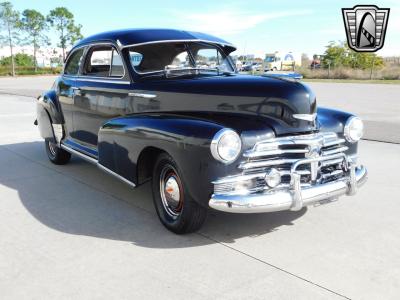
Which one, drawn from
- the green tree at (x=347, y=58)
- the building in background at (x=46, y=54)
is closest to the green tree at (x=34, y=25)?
the building in background at (x=46, y=54)

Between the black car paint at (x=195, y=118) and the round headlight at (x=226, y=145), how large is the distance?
46mm

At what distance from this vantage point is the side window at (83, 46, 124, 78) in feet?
15.3

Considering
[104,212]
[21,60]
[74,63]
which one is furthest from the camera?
[21,60]

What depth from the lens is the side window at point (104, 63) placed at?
4.66m

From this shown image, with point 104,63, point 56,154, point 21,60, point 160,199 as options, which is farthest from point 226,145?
point 21,60

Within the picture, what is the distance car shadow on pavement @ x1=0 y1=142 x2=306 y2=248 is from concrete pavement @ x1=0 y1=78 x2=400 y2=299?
0.01m

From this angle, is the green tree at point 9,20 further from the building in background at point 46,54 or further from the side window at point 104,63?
the side window at point 104,63

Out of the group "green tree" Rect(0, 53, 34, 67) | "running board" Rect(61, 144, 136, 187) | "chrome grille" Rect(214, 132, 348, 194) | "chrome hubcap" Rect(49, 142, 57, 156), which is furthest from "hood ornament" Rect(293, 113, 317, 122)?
"green tree" Rect(0, 53, 34, 67)

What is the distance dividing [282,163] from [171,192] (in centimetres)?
99

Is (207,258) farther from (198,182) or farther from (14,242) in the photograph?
(14,242)

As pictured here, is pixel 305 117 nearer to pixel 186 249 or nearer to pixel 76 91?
pixel 186 249

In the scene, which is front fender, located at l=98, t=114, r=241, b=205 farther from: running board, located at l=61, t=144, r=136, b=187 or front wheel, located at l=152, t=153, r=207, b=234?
front wheel, located at l=152, t=153, r=207, b=234

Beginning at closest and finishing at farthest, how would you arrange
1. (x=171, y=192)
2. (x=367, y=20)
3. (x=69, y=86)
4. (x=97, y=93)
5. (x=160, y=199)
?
(x=171, y=192) < (x=160, y=199) < (x=97, y=93) < (x=69, y=86) < (x=367, y=20)

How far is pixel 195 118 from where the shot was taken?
365cm
